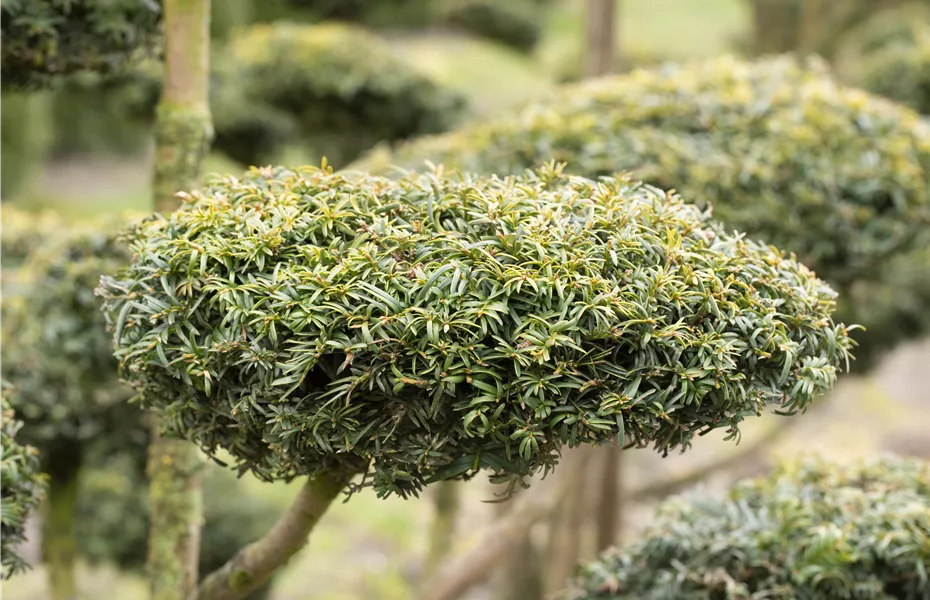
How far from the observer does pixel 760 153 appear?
4.32 metres

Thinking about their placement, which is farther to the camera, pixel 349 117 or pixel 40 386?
pixel 349 117

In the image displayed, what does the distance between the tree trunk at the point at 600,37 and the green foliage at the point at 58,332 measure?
3.37 m

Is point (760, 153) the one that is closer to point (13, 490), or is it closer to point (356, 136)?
point (13, 490)

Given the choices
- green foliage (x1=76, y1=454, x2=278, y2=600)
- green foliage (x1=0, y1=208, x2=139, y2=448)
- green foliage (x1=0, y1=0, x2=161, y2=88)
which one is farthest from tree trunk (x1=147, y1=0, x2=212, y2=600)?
green foliage (x1=76, y1=454, x2=278, y2=600)

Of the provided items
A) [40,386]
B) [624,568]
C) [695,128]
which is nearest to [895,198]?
[695,128]

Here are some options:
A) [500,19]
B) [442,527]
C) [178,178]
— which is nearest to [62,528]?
[442,527]

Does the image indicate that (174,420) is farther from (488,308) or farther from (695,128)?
(695,128)

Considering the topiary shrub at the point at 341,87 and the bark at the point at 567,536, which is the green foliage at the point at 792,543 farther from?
the topiary shrub at the point at 341,87

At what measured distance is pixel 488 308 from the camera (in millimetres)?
2229

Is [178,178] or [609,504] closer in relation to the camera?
[178,178]

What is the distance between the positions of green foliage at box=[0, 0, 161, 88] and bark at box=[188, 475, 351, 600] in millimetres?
1713

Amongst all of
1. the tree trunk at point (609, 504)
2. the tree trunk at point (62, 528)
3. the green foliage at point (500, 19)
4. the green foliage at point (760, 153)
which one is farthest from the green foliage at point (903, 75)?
the green foliage at point (500, 19)

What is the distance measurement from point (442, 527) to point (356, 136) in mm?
3098

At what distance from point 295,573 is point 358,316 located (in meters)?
7.76
